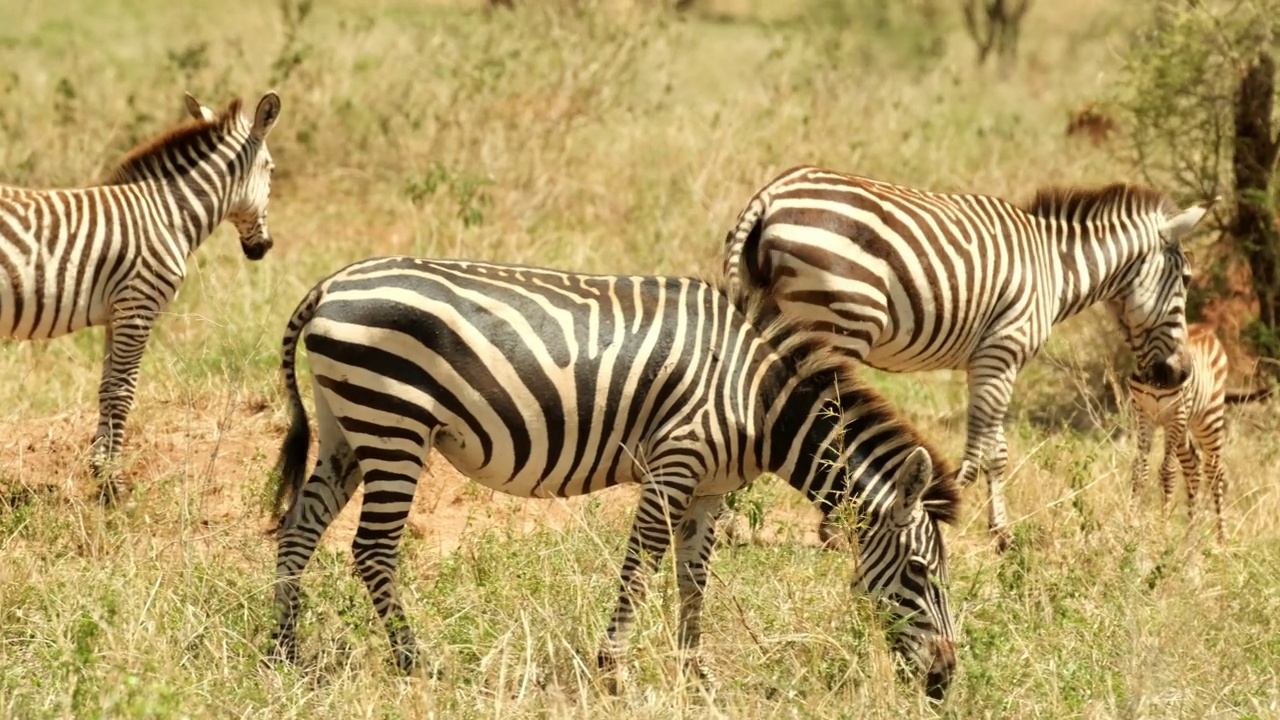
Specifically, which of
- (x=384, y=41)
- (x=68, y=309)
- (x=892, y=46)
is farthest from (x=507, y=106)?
(x=892, y=46)

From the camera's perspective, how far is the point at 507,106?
43.9 ft

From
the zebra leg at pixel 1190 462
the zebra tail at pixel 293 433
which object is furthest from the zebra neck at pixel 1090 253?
the zebra tail at pixel 293 433

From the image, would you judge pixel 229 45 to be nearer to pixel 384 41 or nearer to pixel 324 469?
pixel 384 41

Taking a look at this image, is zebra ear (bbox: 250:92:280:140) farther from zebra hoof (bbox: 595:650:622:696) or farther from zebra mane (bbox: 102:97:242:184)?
zebra hoof (bbox: 595:650:622:696)

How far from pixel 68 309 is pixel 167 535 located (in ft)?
5.34

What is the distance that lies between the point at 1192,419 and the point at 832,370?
418 centimetres

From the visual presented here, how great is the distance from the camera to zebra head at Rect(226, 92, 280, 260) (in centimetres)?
873

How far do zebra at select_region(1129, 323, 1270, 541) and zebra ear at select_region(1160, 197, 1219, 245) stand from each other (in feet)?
2.44

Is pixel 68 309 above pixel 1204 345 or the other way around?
above

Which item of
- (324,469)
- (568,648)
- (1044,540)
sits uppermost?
(324,469)

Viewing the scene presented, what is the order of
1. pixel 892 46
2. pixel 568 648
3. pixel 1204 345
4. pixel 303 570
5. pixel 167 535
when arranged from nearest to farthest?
pixel 568 648, pixel 303 570, pixel 167 535, pixel 1204 345, pixel 892 46

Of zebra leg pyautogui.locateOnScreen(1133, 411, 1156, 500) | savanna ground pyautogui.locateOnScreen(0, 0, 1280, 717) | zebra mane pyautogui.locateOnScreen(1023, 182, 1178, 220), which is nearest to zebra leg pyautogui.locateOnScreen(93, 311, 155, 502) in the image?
savanna ground pyautogui.locateOnScreen(0, 0, 1280, 717)

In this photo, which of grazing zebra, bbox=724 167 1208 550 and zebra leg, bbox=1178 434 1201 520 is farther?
zebra leg, bbox=1178 434 1201 520

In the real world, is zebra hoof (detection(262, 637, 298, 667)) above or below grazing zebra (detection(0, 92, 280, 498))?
below
